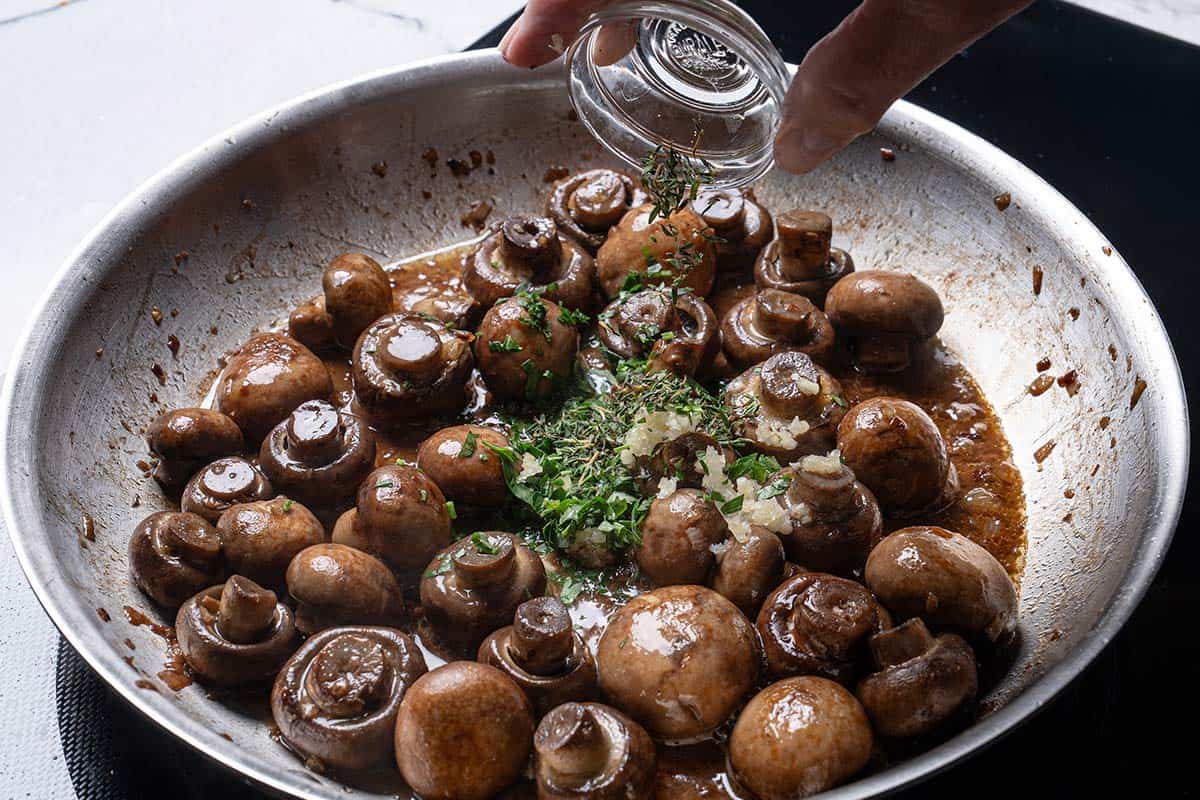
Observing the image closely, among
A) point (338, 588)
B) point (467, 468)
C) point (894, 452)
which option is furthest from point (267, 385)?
point (894, 452)

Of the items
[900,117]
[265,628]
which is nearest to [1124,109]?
[900,117]

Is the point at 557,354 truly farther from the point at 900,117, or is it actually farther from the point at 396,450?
the point at 900,117

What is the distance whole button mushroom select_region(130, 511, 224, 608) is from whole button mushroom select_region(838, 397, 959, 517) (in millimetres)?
1633

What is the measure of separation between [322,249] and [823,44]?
6.54 feet

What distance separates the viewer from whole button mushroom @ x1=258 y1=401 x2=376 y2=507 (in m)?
2.79

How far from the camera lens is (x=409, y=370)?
9.77 feet

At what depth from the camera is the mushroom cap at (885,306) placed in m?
3.18

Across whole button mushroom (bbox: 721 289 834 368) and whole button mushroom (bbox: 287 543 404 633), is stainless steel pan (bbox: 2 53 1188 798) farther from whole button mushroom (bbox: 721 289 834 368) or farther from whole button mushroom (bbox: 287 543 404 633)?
whole button mushroom (bbox: 721 289 834 368)

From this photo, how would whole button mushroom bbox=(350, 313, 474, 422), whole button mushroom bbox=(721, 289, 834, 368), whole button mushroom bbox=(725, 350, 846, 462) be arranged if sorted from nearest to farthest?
whole button mushroom bbox=(725, 350, 846, 462) → whole button mushroom bbox=(350, 313, 474, 422) → whole button mushroom bbox=(721, 289, 834, 368)

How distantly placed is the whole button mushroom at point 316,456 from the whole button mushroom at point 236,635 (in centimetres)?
42

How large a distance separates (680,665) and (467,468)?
80 centimetres

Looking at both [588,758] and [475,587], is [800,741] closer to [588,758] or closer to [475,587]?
[588,758]

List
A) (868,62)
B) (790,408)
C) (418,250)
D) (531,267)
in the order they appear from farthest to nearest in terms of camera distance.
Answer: (418,250)
(531,267)
(790,408)
(868,62)

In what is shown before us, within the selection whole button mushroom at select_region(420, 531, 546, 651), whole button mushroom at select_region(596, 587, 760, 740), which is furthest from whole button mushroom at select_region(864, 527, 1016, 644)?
whole button mushroom at select_region(420, 531, 546, 651)
